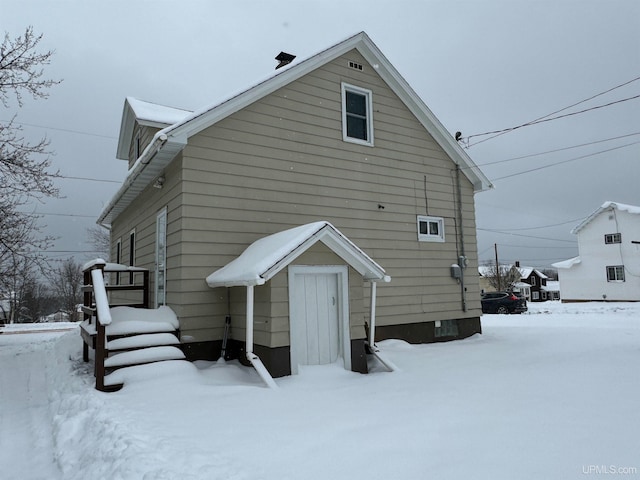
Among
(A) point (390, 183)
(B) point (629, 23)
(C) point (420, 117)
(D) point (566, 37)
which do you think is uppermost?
(D) point (566, 37)

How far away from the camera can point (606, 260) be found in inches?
1195

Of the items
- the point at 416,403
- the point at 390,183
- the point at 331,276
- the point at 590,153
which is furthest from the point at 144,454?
the point at 590,153

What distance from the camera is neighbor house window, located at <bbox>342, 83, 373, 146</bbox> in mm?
9430

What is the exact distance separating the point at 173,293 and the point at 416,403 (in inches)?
181

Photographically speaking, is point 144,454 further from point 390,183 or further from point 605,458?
point 390,183

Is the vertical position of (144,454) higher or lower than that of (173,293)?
lower

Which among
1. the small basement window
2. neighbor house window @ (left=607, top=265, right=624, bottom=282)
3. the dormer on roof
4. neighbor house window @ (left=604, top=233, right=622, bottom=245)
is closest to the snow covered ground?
the small basement window

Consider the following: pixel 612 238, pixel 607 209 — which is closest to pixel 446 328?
pixel 612 238

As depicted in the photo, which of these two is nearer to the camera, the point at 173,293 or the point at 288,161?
the point at 173,293

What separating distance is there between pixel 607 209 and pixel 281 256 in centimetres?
3266

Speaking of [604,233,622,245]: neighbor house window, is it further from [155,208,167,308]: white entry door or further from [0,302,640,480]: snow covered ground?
[155,208,167,308]: white entry door

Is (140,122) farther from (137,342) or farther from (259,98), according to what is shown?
(137,342)

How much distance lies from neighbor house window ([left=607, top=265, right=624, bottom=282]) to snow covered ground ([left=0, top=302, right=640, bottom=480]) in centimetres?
2737

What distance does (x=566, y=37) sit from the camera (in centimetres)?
1493
